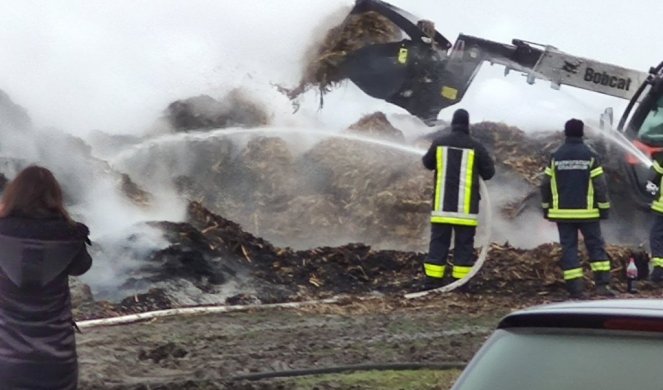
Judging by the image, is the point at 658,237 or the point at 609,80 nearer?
the point at 658,237

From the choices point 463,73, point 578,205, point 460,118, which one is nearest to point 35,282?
point 460,118

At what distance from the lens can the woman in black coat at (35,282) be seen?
6.61 m

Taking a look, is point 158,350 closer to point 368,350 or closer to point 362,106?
point 368,350

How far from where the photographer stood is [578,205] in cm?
1222

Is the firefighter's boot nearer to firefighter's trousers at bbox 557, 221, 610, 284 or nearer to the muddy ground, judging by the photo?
firefighter's trousers at bbox 557, 221, 610, 284

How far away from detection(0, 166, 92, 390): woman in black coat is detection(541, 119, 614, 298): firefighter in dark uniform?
6416 mm

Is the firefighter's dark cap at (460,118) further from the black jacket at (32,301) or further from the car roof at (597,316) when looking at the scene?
the car roof at (597,316)

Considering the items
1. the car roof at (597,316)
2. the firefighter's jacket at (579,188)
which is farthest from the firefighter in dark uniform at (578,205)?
the car roof at (597,316)

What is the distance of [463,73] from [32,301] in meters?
10.6

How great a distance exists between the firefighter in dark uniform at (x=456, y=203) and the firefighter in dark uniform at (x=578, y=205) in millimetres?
743

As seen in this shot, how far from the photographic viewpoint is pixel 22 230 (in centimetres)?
664

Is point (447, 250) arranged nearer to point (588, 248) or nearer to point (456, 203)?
point (456, 203)

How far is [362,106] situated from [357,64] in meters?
1.10

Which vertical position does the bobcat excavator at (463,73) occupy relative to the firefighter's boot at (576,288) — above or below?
above
